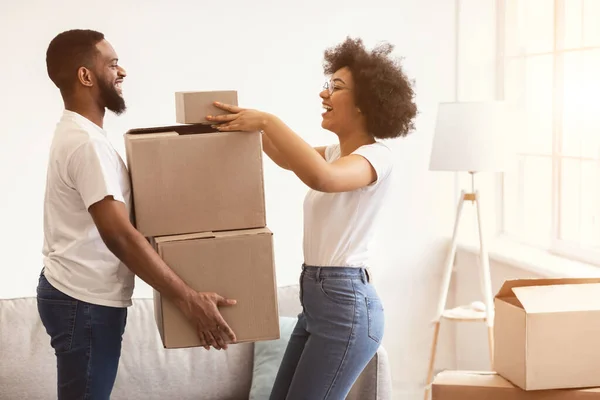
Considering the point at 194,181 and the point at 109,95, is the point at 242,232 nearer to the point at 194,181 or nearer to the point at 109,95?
the point at 194,181

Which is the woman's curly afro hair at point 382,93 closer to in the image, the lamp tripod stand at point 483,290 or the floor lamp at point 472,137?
the floor lamp at point 472,137

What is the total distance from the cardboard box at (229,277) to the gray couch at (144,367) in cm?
88

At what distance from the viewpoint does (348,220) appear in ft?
6.79

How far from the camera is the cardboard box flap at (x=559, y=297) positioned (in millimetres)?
1496

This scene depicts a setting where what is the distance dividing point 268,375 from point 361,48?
133 cm

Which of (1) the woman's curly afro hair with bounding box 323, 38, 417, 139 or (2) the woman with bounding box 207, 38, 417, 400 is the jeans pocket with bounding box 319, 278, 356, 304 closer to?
(2) the woman with bounding box 207, 38, 417, 400

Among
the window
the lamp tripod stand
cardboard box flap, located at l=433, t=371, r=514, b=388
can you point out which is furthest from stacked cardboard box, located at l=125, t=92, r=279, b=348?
the window

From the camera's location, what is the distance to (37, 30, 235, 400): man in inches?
75.9

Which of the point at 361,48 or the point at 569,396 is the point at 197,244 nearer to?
the point at 361,48

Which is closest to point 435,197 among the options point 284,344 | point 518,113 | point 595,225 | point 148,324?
point 518,113

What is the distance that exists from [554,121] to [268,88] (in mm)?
1268

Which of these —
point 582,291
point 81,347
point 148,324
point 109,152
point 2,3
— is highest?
point 2,3

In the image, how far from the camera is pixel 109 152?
2.01 meters

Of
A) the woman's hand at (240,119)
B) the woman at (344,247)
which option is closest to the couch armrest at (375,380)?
the woman at (344,247)
